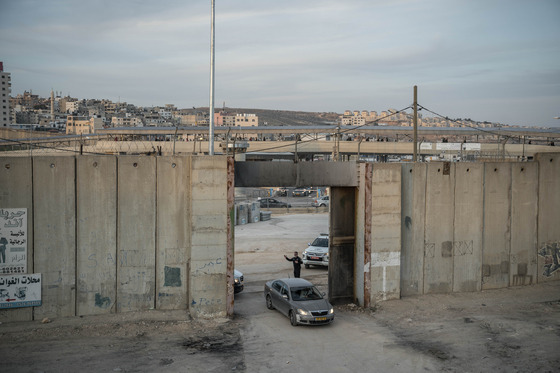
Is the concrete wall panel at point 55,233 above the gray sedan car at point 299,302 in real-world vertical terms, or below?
above

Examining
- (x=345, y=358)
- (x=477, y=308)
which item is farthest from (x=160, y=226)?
(x=477, y=308)

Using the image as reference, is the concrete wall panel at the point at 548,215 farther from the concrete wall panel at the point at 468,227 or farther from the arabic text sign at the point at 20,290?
the arabic text sign at the point at 20,290

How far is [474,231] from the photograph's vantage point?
64.0 ft

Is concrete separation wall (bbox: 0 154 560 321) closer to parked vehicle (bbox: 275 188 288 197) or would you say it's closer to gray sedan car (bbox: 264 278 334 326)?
gray sedan car (bbox: 264 278 334 326)

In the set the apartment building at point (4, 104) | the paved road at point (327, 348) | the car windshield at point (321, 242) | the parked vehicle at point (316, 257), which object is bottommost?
the paved road at point (327, 348)

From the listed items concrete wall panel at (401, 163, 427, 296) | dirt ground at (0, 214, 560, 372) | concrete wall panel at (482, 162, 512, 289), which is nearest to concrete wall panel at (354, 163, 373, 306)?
dirt ground at (0, 214, 560, 372)

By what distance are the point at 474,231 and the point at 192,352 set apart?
12.2 meters

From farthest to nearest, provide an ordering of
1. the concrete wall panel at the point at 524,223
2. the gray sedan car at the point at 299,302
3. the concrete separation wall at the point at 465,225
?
1. the concrete wall panel at the point at 524,223
2. the concrete separation wall at the point at 465,225
3. the gray sedan car at the point at 299,302

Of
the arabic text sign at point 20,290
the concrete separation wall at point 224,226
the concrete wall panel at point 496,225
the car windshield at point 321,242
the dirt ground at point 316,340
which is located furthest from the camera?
the car windshield at point 321,242

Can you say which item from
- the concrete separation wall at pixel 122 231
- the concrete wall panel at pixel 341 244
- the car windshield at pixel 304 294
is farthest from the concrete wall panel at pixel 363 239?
the concrete separation wall at pixel 122 231

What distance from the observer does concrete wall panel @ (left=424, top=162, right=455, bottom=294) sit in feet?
62.1

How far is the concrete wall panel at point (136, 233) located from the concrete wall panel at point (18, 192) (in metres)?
2.56

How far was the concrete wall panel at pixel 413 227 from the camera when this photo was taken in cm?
1866

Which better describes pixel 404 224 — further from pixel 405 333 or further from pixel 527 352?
pixel 527 352
